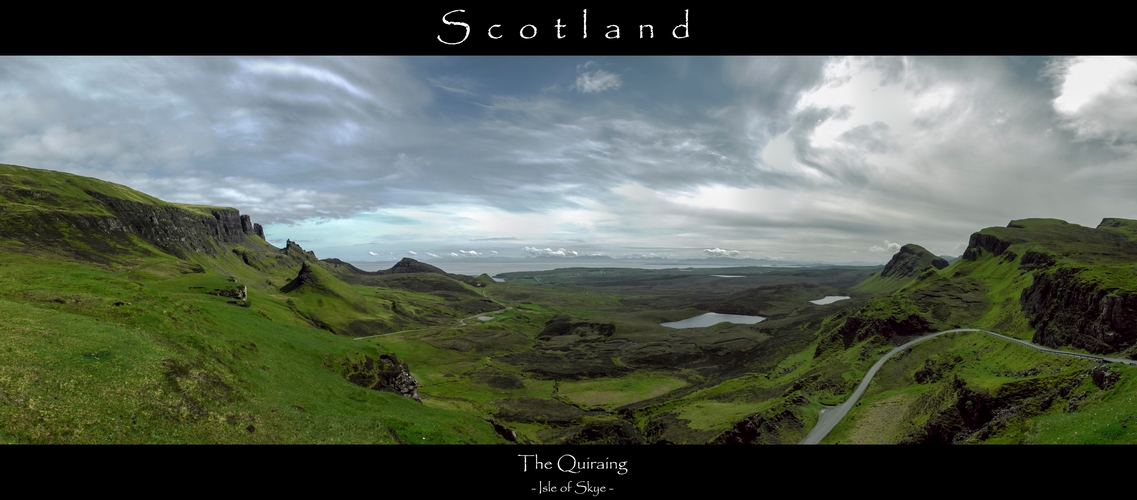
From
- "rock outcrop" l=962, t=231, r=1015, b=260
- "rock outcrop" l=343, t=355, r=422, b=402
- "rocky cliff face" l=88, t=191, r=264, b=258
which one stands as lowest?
"rock outcrop" l=343, t=355, r=422, b=402

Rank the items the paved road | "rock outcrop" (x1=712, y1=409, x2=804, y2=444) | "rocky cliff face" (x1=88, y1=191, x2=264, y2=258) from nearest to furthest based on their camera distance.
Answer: the paved road → "rock outcrop" (x1=712, y1=409, x2=804, y2=444) → "rocky cliff face" (x1=88, y1=191, x2=264, y2=258)

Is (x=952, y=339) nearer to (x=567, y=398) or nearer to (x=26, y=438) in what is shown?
(x=567, y=398)

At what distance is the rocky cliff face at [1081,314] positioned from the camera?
5466 centimetres

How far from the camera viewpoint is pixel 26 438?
14.9 meters

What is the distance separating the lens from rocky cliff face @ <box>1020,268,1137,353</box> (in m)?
54.7

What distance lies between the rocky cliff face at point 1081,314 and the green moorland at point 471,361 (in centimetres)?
34

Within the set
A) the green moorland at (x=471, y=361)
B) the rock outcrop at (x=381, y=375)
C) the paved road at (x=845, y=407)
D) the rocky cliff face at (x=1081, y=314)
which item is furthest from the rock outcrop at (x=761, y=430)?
the rock outcrop at (x=381, y=375)

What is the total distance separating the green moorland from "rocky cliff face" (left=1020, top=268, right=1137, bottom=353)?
34cm

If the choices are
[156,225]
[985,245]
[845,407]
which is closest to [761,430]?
[845,407]

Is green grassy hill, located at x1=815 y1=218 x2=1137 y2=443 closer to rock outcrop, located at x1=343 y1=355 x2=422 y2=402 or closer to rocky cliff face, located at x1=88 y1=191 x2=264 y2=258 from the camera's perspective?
rock outcrop, located at x1=343 y1=355 x2=422 y2=402

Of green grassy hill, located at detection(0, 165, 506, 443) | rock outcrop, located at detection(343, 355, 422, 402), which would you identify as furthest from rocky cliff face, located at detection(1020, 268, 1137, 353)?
rock outcrop, located at detection(343, 355, 422, 402)

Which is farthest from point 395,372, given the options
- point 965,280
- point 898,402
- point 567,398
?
point 965,280
